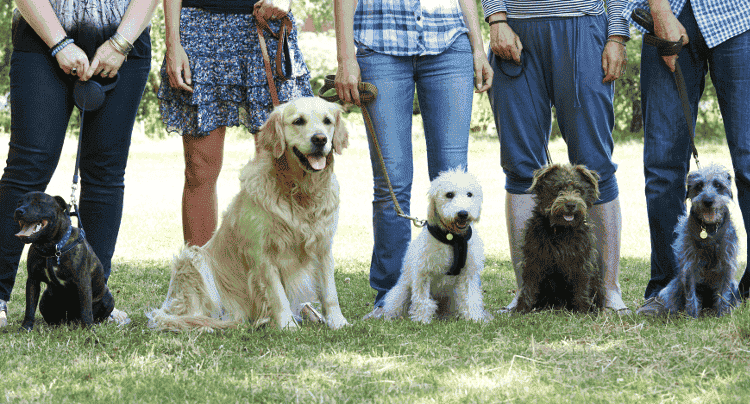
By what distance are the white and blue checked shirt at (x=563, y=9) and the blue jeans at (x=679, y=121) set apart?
0.22 m

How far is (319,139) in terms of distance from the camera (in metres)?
3.59

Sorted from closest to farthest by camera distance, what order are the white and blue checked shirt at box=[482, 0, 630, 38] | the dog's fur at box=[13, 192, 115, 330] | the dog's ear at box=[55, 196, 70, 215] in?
the dog's fur at box=[13, 192, 115, 330], the dog's ear at box=[55, 196, 70, 215], the white and blue checked shirt at box=[482, 0, 630, 38]

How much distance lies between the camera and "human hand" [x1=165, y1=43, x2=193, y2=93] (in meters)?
4.12

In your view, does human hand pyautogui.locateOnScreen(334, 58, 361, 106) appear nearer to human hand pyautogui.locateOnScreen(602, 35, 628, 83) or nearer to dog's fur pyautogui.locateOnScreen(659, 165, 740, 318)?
human hand pyautogui.locateOnScreen(602, 35, 628, 83)

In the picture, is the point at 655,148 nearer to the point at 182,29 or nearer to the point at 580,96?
the point at 580,96

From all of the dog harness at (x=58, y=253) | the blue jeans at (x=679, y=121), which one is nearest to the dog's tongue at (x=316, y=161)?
the dog harness at (x=58, y=253)

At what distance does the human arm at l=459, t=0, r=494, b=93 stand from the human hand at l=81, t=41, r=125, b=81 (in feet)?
6.65

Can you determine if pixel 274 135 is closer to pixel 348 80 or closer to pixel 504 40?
pixel 348 80

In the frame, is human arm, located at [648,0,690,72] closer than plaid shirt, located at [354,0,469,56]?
Yes

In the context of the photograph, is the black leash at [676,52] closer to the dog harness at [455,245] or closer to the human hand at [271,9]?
the dog harness at [455,245]

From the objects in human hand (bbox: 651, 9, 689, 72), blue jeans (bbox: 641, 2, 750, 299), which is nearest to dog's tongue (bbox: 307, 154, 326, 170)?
blue jeans (bbox: 641, 2, 750, 299)

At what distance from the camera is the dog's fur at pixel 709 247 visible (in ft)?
11.9

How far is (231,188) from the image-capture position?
14328 millimetres

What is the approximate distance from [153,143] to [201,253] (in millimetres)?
24278
